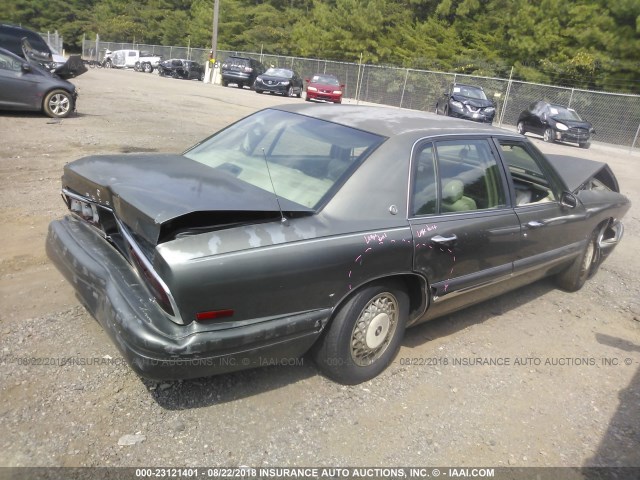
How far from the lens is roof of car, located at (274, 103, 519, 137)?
3.38 m

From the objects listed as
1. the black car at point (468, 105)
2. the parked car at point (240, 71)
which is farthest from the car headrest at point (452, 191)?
the parked car at point (240, 71)

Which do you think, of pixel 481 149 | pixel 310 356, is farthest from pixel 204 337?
pixel 481 149

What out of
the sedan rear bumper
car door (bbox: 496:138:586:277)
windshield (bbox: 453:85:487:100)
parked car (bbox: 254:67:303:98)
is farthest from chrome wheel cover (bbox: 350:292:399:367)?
parked car (bbox: 254:67:303:98)

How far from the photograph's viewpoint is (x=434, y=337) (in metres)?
3.88

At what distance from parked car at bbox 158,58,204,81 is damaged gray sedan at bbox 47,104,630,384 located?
35.1 m

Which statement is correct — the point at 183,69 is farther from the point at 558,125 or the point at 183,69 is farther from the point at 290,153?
the point at 290,153

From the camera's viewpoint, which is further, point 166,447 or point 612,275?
point 612,275

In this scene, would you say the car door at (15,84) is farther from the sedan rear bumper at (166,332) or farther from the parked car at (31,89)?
the sedan rear bumper at (166,332)

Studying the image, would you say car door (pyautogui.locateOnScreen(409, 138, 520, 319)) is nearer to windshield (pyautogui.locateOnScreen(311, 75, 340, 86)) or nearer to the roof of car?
the roof of car

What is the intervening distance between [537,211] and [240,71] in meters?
29.1

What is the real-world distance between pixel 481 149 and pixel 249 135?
1.66 meters

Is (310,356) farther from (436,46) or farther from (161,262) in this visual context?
(436,46)

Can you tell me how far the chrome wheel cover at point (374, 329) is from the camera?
9.98 feet

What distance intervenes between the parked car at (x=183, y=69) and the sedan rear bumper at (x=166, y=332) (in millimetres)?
36088
